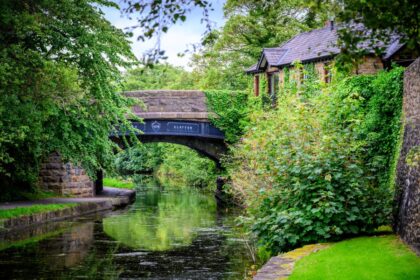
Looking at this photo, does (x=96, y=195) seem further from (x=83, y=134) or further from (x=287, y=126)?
(x=287, y=126)

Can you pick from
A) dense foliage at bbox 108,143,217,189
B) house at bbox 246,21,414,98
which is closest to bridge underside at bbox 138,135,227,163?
dense foliage at bbox 108,143,217,189

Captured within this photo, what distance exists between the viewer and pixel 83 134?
24484 millimetres

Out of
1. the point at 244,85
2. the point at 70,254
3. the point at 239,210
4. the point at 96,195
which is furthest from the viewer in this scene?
the point at 244,85

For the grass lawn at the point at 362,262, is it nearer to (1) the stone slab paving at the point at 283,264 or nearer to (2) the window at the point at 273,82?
(1) the stone slab paving at the point at 283,264

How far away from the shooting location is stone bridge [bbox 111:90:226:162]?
111 ft

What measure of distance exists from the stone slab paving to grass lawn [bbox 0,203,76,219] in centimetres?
1166

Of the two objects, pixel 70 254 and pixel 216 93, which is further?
pixel 216 93

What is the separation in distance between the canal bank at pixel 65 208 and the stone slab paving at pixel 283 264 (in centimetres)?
1068

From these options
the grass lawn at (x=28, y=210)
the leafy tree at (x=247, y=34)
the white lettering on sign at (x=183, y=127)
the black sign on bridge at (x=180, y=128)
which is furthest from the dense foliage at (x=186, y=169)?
the grass lawn at (x=28, y=210)

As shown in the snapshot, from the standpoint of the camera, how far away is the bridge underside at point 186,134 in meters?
34.2

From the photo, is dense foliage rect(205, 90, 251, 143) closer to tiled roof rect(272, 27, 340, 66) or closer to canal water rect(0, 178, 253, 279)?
tiled roof rect(272, 27, 340, 66)

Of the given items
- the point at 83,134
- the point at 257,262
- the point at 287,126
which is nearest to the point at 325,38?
the point at 83,134

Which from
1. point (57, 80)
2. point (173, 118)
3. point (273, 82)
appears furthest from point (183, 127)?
point (57, 80)

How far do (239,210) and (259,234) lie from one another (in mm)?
16234
